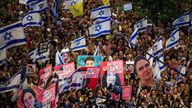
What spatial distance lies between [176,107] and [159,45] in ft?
9.35

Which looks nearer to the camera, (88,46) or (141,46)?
(88,46)

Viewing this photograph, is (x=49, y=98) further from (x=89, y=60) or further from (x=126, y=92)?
(x=89, y=60)

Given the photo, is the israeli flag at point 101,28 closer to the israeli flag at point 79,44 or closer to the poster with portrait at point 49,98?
the israeli flag at point 79,44

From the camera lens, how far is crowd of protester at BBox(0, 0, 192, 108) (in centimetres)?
2170

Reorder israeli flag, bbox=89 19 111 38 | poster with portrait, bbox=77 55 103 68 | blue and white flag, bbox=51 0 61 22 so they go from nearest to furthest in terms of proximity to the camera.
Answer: poster with portrait, bbox=77 55 103 68 < israeli flag, bbox=89 19 111 38 < blue and white flag, bbox=51 0 61 22

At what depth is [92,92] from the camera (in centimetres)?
2194

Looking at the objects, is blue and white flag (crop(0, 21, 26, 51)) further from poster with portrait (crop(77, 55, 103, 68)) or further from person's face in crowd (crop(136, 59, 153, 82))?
poster with portrait (crop(77, 55, 103, 68))

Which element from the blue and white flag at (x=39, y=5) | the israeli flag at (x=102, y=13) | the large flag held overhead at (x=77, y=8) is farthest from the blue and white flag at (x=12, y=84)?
the large flag held overhead at (x=77, y=8)

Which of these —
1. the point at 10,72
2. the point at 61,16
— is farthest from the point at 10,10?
the point at 10,72

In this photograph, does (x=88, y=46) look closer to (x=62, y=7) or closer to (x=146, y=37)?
(x=146, y=37)

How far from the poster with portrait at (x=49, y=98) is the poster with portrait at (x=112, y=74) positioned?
318cm

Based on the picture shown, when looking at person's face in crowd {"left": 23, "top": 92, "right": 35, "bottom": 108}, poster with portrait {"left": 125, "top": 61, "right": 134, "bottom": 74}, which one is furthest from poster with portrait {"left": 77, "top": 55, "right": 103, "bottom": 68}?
person's face in crowd {"left": 23, "top": 92, "right": 35, "bottom": 108}

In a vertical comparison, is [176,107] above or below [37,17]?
below

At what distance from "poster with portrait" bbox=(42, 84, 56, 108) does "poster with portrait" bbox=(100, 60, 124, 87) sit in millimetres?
3180
